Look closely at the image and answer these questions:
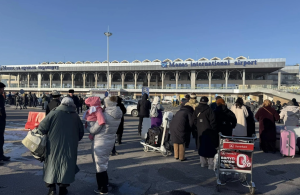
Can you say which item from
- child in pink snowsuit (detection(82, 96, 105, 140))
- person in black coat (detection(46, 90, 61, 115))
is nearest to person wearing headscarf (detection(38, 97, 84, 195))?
child in pink snowsuit (detection(82, 96, 105, 140))

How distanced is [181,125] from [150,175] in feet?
5.42

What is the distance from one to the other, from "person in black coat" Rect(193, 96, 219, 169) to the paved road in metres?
0.39

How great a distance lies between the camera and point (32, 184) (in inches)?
158

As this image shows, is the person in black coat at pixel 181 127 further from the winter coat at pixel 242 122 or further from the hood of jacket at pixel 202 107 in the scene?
the winter coat at pixel 242 122

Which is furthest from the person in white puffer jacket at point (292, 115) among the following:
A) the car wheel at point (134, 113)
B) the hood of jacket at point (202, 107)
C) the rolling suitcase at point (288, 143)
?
the car wheel at point (134, 113)

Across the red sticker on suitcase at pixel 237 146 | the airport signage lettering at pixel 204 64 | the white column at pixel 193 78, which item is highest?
the airport signage lettering at pixel 204 64

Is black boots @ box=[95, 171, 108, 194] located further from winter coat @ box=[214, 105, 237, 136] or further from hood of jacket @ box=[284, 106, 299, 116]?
hood of jacket @ box=[284, 106, 299, 116]

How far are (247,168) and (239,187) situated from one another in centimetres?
53

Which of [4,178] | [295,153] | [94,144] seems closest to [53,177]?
[94,144]

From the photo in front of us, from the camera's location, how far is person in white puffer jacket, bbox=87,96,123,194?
360 centimetres

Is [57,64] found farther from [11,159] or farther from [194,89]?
[11,159]

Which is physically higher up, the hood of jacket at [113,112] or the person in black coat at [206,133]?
the hood of jacket at [113,112]

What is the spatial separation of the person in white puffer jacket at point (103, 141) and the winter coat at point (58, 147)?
42cm

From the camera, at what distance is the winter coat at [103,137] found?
360 centimetres
